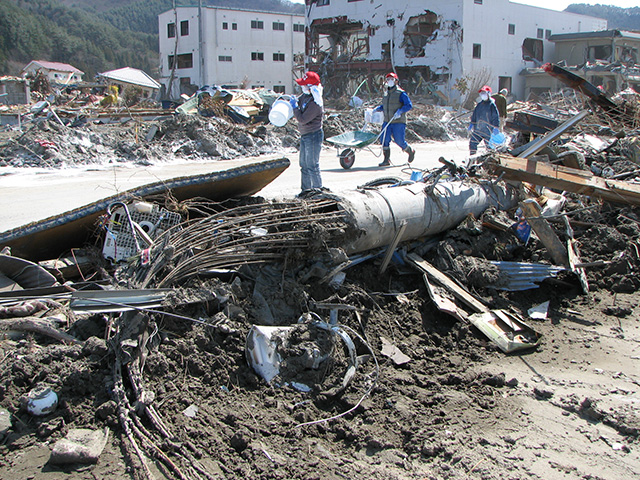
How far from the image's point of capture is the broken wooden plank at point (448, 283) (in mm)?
5043

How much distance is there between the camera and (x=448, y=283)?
17.1 feet

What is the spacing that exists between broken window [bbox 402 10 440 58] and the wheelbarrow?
28.0 m

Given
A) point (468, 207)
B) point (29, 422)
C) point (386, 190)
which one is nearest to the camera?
point (29, 422)

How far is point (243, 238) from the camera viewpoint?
4.52 m

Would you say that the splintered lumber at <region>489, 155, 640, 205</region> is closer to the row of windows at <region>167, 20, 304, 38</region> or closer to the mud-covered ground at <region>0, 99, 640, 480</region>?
the mud-covered ground at <region>0, 99, 640, 480</region>

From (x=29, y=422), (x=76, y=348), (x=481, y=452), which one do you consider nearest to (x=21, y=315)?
(x=76, y=348)

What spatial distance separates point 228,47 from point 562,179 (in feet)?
148

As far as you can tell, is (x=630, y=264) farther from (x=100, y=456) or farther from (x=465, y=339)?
(x=100, y=456)

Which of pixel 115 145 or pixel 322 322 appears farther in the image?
pixel 115 145

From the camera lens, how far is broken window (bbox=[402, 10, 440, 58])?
122ft

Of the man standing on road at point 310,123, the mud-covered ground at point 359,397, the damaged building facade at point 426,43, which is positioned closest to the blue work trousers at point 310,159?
the man standing on road at point 310,123

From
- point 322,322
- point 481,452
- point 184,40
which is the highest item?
point 184,40

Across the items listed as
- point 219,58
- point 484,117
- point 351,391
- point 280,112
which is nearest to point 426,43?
point 219,58

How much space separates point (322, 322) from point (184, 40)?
4881 centimetres
